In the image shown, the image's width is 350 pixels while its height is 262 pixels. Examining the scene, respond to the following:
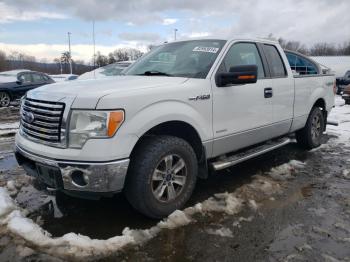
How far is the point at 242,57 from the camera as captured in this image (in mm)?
4578

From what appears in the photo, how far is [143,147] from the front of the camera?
3.39 meters

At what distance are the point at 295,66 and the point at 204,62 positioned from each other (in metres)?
2.67

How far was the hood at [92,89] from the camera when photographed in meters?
3.12

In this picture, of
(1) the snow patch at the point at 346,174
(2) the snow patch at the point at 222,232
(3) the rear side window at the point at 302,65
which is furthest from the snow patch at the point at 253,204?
(3) the rear side window at the point at 302,65

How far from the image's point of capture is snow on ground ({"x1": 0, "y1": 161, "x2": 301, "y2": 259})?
299cm

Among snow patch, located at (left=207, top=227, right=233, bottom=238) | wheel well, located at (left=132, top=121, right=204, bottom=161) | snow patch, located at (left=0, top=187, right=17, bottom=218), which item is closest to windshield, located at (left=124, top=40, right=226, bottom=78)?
wheel well, located at (left=132, top=121, right=204, bottom=161)

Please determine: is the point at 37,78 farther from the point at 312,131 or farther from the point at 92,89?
the point at 92,89

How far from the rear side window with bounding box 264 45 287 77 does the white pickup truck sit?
0.07 ft

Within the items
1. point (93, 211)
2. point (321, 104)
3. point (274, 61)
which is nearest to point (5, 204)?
point (93, 211)

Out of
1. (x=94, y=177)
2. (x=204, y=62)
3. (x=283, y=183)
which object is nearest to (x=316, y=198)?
(x=283, y=183)

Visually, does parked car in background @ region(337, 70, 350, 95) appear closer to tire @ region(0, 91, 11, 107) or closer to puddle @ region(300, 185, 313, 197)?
tire @ region(0, 91, 11, 107)

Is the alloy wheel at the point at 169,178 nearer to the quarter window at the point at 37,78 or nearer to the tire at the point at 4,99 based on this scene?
the tire at the point at 4,99

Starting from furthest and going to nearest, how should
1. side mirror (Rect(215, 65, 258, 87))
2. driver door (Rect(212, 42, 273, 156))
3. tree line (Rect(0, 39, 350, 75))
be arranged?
1. tree line (Rect(0, 39, 350, 75))
2. driver door (Rect(212, 42, 273, 156))
3. side mirror (Rect(215, 65, 258, 87))

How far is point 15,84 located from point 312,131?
40.3 ft
